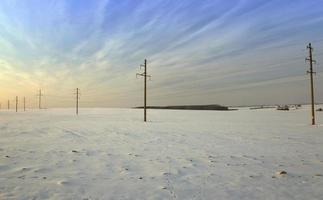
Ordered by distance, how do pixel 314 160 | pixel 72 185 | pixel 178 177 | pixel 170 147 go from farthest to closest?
pixel 170 147, pixel 314 160, pixel 178 177, pixel 72 185

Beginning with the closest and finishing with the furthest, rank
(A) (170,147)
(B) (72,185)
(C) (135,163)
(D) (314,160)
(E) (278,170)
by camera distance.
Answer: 1. (B) (72,185)
2. (E) (278,170)
3. (C) (135,163)
4. (D) (314,160)
5. (A) (170,147)

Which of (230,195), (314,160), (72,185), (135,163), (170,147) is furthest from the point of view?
(170,147)

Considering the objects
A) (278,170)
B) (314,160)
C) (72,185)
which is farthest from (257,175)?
(72,185)

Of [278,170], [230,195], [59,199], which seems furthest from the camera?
Answer: [278,170]

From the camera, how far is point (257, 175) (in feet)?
27.4

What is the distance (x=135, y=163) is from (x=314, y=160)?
→ 6301 mm

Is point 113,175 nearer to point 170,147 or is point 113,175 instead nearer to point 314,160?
point 170,147

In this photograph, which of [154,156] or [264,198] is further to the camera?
[154,156]

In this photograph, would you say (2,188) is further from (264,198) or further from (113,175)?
(264,198)

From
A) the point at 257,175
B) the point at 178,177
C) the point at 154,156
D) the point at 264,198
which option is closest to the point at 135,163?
the point at 154,156

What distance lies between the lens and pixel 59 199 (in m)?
6.11

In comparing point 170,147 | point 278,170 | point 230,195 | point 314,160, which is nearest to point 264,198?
point 230,195

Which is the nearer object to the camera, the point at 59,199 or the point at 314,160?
the point at 59,199

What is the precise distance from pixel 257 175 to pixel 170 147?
6130mm
